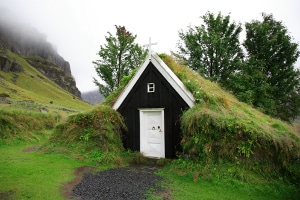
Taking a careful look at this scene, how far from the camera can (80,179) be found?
321 inches

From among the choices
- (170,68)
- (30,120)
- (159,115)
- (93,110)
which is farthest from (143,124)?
(30,120)

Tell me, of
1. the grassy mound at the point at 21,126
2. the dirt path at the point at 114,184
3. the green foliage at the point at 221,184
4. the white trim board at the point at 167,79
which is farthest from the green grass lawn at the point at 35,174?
the white trim board at the point at 167,79

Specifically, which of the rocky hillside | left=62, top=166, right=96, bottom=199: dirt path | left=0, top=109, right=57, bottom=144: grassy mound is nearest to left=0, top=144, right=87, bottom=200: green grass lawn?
left=62, top=166, right=96, bottom=199: dirt path

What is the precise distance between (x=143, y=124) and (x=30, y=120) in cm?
1250

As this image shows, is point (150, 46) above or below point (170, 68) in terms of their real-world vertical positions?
above

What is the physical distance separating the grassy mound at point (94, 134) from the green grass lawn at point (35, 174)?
1.04 meters

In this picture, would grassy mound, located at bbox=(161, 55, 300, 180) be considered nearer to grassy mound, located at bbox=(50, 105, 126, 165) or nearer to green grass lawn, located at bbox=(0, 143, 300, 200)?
green grass lawn, located at bbox=(0, 143, 300, 200)

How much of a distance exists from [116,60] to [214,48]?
1071cm

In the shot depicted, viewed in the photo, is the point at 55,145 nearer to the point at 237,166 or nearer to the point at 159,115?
the point at 159,115

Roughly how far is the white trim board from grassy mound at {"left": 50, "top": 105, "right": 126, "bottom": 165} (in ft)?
3.60

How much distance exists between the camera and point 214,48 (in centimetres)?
2064

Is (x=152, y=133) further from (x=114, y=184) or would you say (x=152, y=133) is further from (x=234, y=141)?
(x=234, y=141)

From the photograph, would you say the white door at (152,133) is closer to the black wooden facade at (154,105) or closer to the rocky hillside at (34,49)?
the black wooden facade at (154,105)

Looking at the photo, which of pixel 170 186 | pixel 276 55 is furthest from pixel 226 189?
pixel 276 55
